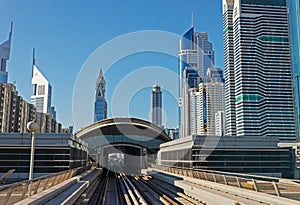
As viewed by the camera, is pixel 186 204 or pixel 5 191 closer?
pixel 5 191

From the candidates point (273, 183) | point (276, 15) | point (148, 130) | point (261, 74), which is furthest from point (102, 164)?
point (276, 15)

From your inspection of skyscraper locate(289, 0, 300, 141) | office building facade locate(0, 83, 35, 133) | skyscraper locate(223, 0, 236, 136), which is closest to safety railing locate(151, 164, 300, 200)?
office building facade locate(0, 83, 35, 133)

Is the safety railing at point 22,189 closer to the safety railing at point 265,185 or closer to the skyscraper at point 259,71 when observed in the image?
the safety railing at point 265,185

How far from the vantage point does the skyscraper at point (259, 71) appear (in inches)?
6083

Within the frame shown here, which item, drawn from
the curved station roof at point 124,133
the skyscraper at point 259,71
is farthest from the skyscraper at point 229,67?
the curved station roof at point 124,133

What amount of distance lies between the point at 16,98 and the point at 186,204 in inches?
4188

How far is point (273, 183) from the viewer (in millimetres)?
12117

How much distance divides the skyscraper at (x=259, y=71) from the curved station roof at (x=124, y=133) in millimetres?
95949

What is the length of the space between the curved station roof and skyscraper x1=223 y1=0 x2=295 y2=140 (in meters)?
95.9

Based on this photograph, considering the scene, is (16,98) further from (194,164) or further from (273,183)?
(273,183)

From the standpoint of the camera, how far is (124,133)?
66.4 metres

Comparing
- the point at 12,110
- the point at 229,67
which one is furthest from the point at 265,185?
the point at 229,67

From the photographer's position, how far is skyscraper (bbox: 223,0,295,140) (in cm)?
15450

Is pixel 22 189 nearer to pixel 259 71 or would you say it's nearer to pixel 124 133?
pixel 124 133
